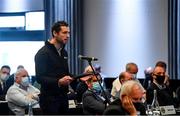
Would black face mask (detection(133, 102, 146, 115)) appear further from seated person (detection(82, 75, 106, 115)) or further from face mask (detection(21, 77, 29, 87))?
face mask (detection(21, 77, 29, 87))

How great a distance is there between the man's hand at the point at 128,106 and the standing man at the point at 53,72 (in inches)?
21.8

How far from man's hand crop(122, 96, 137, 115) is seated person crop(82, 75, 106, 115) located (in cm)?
92

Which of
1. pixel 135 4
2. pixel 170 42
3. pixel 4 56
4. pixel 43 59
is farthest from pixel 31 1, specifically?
pixel 43 59

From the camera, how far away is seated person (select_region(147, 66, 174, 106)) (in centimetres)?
523

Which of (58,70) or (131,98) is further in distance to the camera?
(58,70)

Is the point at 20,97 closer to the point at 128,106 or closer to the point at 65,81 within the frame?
the point at 65,81

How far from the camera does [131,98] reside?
3.42 meters

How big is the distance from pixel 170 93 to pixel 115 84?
0.75m

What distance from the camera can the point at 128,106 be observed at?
3.36m

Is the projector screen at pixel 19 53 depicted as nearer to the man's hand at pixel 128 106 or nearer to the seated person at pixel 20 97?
the seated person at pixel 20 97

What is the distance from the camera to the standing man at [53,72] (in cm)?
368

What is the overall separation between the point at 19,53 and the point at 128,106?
6.01 meters

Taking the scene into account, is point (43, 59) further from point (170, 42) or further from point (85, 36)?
point (85, 36)

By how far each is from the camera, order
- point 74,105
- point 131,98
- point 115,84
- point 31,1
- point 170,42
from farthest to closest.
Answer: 1. point 31,1
2. point 170,42
3. point 115,84
4. point 74,105
5. point 131,98
